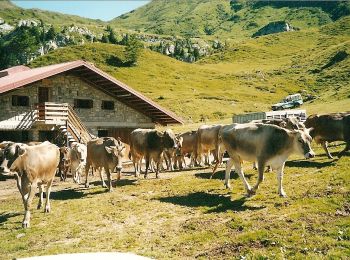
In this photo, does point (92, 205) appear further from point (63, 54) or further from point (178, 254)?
point (63, 54)

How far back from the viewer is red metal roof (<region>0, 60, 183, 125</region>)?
30.1 metres

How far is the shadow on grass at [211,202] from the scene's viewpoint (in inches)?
491

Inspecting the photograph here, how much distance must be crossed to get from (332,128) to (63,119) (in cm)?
2025

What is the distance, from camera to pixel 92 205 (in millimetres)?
14922

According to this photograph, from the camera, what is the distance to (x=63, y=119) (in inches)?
1215

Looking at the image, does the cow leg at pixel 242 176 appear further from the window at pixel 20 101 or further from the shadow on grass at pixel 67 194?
the window at pixel 20 101

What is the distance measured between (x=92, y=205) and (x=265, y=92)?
102 metres

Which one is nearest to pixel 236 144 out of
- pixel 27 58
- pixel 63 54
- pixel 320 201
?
pixel 320 201

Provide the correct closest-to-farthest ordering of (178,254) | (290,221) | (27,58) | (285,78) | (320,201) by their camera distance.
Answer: (178,254)
(290,221)
(320,201)
(285,78)
(27,58)

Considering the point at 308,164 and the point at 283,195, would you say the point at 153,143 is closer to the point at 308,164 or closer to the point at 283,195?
the point at 308,164

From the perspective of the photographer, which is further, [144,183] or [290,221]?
[144,183]

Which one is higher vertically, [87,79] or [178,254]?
[87,79]

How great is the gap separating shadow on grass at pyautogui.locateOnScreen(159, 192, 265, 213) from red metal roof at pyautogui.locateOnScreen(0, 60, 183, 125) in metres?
18.3

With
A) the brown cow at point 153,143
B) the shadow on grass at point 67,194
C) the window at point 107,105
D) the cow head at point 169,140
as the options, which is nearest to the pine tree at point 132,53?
the window at point 107,105
